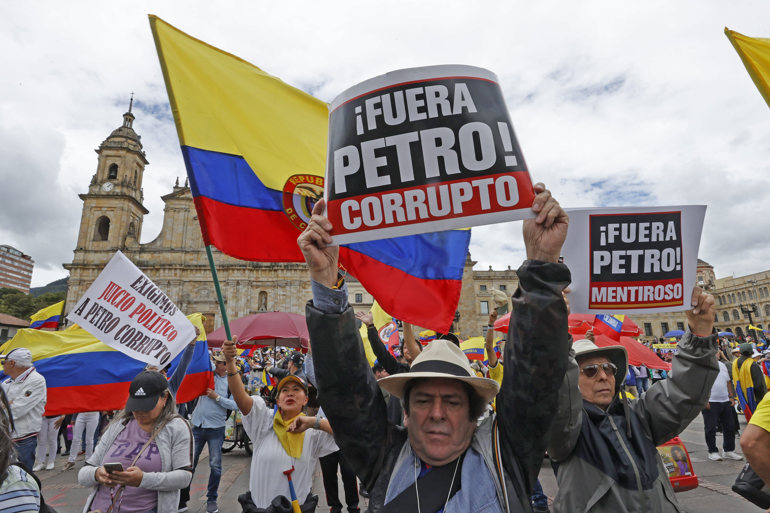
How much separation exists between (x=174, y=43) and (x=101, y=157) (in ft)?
170

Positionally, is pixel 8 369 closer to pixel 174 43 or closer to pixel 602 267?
pixel 174 43

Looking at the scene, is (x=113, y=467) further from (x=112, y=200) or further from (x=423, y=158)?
(x=112, y=200)

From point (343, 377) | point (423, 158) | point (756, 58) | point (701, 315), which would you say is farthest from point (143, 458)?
point (756, 58)

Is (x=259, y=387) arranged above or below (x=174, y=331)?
below

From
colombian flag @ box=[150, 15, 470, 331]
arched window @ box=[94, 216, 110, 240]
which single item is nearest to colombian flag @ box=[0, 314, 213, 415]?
colombian flag @ box=[150, 15, 470, 331]

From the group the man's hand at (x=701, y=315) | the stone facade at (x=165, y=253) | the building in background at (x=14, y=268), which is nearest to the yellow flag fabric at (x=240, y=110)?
the man's hand at (x=701, y=315)

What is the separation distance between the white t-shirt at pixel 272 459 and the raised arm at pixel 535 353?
7.47 ft

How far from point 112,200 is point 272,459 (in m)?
49.5

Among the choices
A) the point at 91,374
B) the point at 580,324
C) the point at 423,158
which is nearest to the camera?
the point at 423,158

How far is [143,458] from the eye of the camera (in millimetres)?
2895

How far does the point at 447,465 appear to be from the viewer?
150cm

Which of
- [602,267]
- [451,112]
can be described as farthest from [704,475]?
[451,112]

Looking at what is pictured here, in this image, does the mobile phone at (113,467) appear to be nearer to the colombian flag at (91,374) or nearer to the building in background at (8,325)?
the colombian flag at (91,374)

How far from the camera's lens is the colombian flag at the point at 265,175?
115 inches
